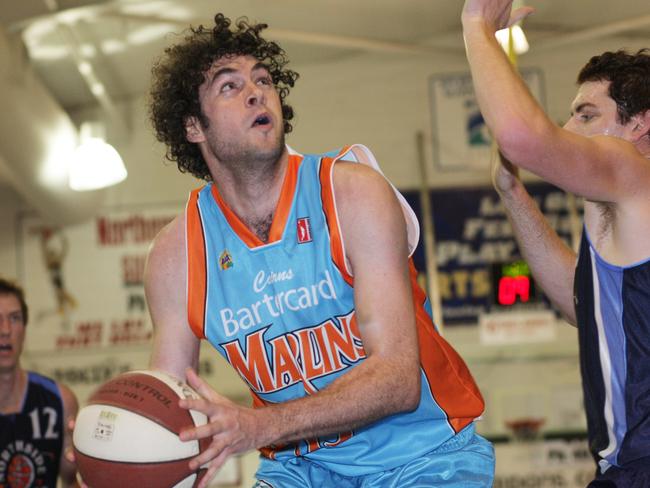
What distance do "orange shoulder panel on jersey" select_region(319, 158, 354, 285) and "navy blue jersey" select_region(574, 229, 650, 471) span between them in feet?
2.91

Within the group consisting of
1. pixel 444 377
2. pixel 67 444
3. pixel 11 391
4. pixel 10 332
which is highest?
pixel 444 377

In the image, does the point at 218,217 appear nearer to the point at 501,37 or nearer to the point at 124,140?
the point at 501,37

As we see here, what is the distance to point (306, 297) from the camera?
3.55m

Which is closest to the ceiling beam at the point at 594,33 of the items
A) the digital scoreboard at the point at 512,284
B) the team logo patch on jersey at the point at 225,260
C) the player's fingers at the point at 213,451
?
the digital scoreboard at the point at 512,284

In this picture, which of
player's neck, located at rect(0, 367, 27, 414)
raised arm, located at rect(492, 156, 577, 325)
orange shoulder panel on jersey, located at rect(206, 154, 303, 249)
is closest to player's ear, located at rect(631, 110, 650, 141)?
raised arm, located at rect(492, 156, 577, 325)

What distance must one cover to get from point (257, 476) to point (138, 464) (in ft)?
2.72

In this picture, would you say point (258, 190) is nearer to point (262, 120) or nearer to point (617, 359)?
point (262, 120)

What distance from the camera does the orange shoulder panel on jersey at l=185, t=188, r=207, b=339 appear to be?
145 inches

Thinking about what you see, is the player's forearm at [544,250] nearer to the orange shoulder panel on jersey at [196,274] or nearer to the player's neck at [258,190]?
the player's neck at [258,190]

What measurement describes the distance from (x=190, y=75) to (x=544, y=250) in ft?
5.40

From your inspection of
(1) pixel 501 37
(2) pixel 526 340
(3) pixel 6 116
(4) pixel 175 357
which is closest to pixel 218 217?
(4) pixel 175 357

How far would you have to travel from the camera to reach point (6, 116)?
955 cm

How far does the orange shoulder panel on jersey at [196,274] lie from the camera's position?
3.69m

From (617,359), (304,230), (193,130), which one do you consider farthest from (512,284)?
(304,230)
